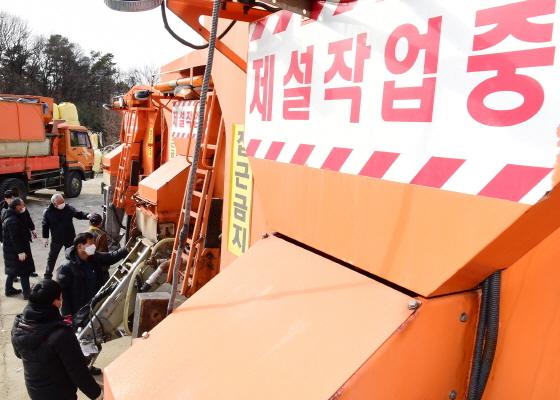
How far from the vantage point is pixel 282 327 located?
1.42m

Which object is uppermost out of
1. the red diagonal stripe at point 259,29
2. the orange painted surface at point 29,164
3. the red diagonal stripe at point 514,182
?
the red diagonal stripe at point 259,29

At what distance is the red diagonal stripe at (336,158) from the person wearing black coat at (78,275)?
11.2ft

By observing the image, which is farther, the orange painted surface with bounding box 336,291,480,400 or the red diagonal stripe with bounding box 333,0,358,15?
the red diagonal stripe with bounding box 333,0,358,15

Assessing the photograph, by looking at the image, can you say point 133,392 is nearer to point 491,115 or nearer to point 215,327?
point 215,327

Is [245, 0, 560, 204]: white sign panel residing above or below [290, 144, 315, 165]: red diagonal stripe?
above

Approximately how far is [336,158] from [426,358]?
690 millimetres

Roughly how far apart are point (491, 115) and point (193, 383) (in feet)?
3.91

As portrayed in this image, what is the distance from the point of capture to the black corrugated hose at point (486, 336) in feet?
3.97

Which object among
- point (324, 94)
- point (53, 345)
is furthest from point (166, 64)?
point (324, 94)

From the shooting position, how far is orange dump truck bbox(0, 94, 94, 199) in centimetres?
1238

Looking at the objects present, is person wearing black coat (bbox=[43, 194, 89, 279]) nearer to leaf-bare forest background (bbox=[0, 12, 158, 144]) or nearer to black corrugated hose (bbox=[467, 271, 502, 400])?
black corrugated hose (bbox=[467, 271, 502, 400])

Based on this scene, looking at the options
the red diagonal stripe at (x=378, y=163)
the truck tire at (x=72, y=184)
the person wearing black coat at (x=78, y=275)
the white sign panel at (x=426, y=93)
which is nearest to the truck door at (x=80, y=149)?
the truck tire at (x=72, y=184)

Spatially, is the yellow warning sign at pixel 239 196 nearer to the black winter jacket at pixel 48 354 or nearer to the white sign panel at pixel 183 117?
the black winter jacket at pixel 48 354

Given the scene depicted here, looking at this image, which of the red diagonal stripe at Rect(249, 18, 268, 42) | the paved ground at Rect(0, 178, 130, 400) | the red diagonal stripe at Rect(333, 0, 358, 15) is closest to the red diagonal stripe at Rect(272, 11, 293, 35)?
the red diagonal stripe at Rect(249, 18, 268, 42)
